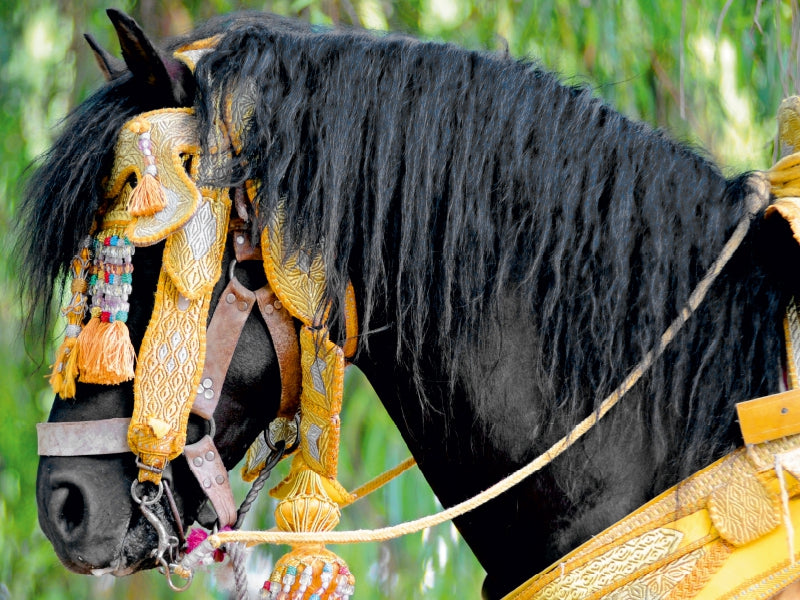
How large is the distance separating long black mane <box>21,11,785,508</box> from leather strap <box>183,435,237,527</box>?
0.78ft

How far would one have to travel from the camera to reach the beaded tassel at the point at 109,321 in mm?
1077

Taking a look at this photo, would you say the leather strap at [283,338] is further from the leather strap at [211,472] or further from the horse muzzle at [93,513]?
the horse muzzle at [93,513]

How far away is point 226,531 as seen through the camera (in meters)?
1.16

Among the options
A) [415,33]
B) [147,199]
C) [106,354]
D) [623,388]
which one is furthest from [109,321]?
[415,33]

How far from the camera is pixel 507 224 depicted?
1068 millimetres

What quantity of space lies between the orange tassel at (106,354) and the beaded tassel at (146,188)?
0.46ft

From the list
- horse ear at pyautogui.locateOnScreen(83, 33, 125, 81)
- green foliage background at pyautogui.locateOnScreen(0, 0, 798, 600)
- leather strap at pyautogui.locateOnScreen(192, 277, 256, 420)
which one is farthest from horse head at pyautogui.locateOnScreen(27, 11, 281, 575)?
green foliage background at pyautogui.locateOnScreen(0, 0, 798, 600)

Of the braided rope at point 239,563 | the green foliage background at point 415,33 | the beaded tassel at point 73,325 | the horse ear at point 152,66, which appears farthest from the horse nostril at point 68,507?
the green foliage background at point 415,33

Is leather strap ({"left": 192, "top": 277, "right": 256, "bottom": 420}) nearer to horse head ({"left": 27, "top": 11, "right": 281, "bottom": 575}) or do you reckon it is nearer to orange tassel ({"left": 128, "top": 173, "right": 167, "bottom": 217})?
horse head ({"left": 27, "top": 11, "right": 281, "bottom": 575})

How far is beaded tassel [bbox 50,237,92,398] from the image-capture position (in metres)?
1.12

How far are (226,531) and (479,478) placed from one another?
0.33m

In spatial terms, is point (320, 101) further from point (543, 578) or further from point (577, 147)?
point (543, 578)

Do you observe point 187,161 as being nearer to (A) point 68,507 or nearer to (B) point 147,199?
(B) point 147,199

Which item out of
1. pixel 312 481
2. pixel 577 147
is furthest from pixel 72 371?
pixel 577 147
